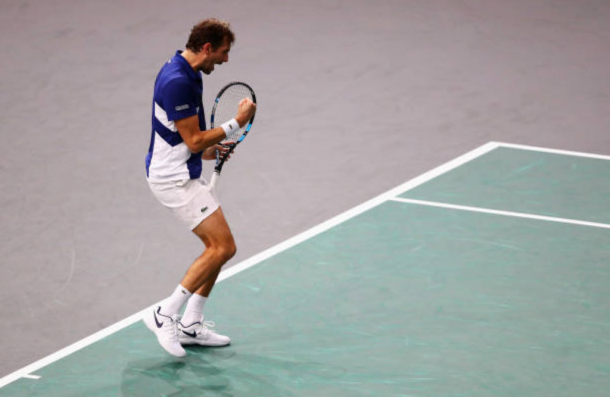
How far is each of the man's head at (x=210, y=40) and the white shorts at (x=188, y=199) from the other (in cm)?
76

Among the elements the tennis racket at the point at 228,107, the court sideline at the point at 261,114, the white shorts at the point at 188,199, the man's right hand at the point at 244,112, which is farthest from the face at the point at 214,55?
the court sideline at the point at 261,114

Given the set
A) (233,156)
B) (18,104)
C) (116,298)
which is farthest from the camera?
(18,104)

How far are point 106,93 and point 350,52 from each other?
10.4ft

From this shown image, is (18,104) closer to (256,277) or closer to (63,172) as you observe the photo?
(63,172)

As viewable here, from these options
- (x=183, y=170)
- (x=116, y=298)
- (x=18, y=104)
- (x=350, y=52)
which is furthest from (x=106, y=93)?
(x=183, y=170)

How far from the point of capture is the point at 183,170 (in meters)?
6.32

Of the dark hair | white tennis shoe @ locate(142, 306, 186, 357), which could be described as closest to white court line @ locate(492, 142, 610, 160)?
the dark hair

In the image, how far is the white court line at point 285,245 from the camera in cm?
649

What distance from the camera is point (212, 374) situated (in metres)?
6.36

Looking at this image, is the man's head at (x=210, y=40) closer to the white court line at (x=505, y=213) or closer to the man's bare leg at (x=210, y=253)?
the man's bare leg at (x=210, y=253)

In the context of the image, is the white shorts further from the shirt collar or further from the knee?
Answer: the shirt collar

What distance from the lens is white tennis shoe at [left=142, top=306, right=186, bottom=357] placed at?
21.0 ft

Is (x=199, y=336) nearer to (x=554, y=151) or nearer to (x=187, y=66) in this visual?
(x=187, y=66)

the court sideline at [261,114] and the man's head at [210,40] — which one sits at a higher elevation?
the man's head at [210,40]
